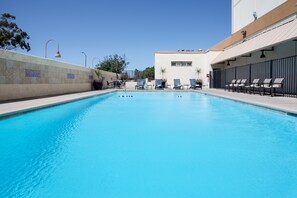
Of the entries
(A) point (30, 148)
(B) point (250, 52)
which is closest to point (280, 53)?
(B) point (250, 52)

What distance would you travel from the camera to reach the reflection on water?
271 centimetres

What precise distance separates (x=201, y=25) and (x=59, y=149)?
24.2 metres

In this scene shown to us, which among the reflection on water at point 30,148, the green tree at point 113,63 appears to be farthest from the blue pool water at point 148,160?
the green tree at point 113,63

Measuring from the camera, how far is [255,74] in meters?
17.0

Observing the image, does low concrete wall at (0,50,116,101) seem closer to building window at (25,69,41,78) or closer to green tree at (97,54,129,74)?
building window at (25,69,41,78)

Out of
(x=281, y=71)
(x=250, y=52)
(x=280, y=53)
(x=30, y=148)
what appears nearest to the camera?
(x=30, y=148)

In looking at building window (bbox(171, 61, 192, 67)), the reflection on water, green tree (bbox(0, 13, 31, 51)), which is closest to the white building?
building window (bbox(171, 61, 192, 67))

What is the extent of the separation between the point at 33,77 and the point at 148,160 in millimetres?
10429

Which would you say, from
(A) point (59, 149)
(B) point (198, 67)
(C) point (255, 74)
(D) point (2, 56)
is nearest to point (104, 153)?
(A) point (59, 149)

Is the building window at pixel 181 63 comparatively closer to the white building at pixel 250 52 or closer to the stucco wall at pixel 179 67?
the white building at pixel 250 52

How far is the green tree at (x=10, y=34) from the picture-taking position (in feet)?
112

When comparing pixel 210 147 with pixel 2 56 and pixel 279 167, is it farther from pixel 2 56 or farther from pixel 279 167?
pixel 2 56

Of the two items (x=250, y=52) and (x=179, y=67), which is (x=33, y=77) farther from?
(x=179, y=67)

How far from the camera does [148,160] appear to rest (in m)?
3.51
